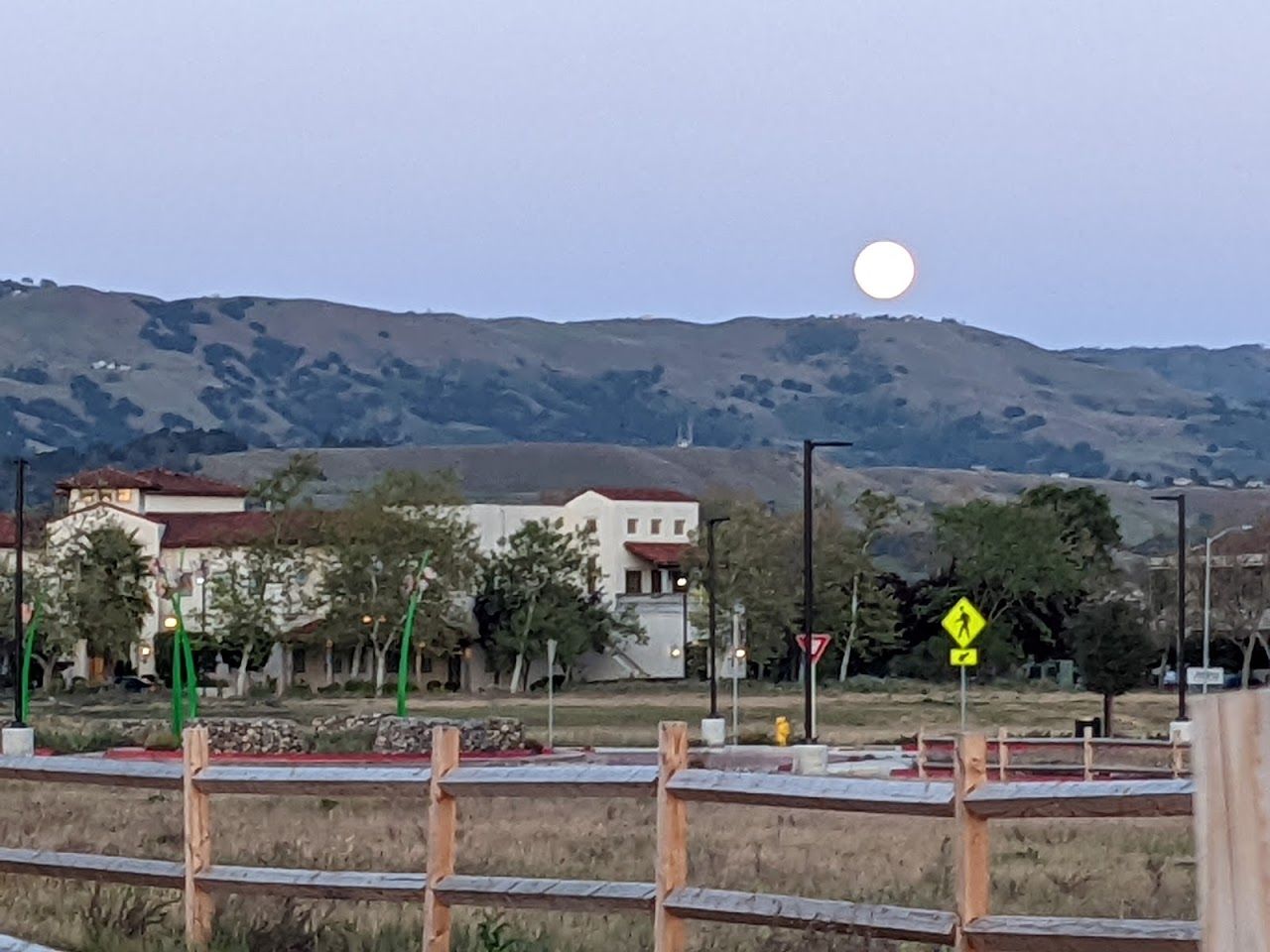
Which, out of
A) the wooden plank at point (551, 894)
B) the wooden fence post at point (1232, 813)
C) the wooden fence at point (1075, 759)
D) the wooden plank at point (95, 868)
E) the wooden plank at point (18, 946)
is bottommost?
the wooden fence at point (1075, 759)

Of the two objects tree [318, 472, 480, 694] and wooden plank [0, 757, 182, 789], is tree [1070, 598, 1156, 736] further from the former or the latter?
wooden plank [0, 757, 182, 789]

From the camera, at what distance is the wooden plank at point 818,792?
888cm

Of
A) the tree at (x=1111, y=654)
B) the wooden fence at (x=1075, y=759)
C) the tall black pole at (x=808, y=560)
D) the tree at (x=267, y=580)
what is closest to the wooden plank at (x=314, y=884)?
the wooden fence at (x=1075, y=759)

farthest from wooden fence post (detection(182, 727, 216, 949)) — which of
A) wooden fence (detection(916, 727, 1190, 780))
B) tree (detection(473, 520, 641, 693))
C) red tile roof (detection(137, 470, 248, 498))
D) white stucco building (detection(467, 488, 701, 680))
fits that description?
red tile roof (detection(137, 470, 248, 498))

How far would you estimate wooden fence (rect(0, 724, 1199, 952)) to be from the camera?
27.7 ft

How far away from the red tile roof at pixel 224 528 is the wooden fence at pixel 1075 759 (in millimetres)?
55359

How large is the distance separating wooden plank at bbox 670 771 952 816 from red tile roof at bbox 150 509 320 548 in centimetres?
8837

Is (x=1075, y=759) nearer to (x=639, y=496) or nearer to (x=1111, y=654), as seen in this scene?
(x=1111, y=654)

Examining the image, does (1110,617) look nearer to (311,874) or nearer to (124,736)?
(124,736)

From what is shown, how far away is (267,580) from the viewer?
95625 mm

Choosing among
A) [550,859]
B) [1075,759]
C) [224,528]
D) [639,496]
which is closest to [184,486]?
[224,528]

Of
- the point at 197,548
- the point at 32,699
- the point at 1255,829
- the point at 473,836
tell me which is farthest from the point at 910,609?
the point at 1255,829

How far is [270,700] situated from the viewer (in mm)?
87500

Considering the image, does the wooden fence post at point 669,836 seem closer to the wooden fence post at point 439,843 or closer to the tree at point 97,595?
the wooden fence post at point 439,843
